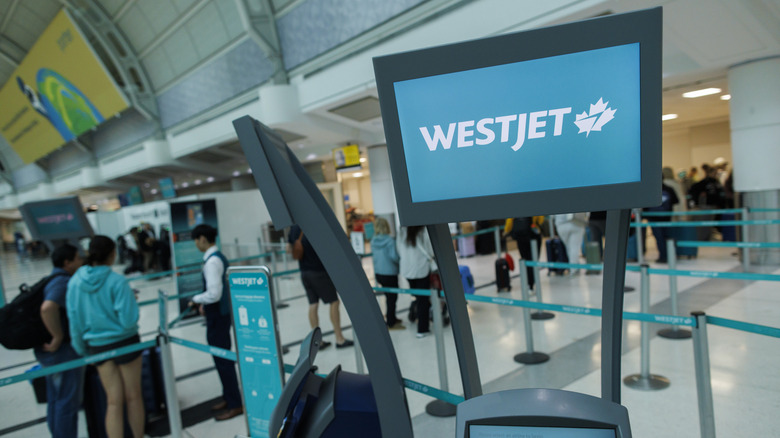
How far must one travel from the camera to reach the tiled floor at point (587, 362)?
3254 millimetres

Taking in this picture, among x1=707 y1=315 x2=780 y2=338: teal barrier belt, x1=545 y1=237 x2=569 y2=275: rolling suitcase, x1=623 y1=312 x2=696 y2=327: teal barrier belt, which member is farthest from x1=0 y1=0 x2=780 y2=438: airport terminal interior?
x1=545 y1=237 x2=569 y2=275: rolling suitcase

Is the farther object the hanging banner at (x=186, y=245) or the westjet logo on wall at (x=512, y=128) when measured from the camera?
the hanging banner at (x=186, y=245)

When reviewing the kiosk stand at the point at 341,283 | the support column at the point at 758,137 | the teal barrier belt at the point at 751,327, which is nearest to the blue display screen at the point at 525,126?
the kiosk stand at the point at 341,283

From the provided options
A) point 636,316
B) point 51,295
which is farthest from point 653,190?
point 51,295

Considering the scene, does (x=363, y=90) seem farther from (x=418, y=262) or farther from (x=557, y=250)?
(x=418, y=262)

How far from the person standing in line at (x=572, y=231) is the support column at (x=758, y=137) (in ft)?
9.46

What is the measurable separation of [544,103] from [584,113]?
4.6 inches

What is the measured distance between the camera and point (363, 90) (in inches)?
378

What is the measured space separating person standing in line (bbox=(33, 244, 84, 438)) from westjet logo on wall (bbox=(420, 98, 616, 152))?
3.69 metres

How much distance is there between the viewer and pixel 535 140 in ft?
4.36

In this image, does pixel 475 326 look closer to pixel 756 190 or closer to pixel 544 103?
pixel 544 103

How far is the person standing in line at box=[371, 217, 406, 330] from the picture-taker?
578 centimetres

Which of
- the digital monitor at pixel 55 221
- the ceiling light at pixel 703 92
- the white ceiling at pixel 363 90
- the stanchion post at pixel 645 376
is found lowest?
the stanchion post at pixel 645 376

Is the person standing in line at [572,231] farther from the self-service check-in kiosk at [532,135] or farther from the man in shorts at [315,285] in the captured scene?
the self-service check-in kiosk at [532,135]
